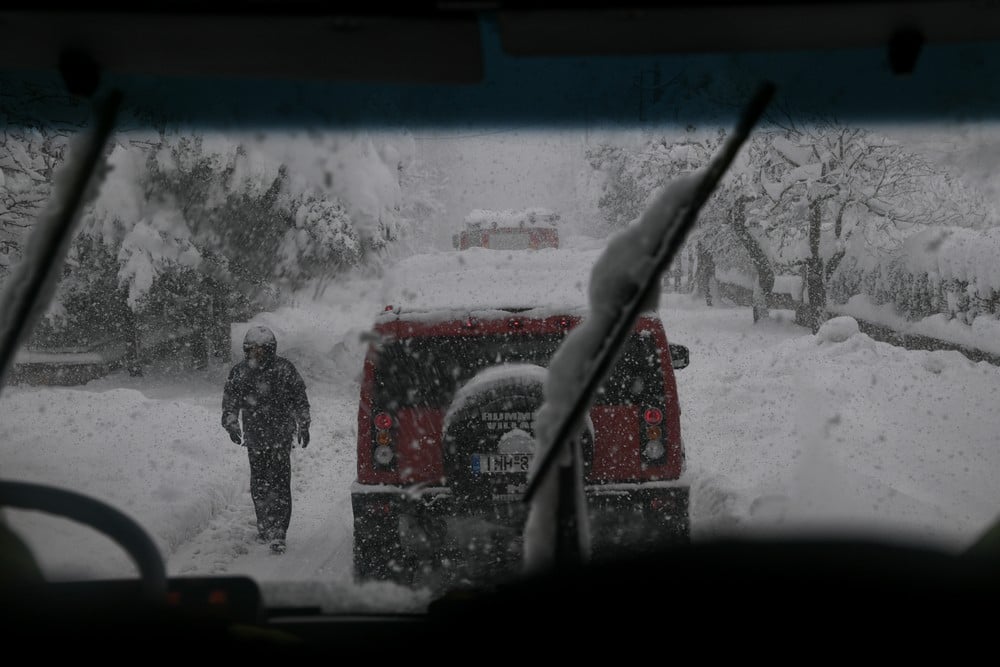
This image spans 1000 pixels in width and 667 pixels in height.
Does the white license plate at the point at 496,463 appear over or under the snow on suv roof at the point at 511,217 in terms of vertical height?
under

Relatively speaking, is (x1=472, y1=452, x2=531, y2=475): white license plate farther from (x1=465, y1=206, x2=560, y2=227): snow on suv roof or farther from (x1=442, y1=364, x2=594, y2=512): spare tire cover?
(x1=465, y1=206, x2=560, y2=227): snow on suv roof

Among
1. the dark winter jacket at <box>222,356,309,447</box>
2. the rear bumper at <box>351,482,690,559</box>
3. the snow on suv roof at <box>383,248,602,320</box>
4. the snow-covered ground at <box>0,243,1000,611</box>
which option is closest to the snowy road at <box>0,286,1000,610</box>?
the snow-covered ground at <box>0,243,1000,611</box>

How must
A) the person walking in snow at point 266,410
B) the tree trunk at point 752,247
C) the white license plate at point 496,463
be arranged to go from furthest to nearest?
the person walking in snow at point 266,410, the tree trunk at point 752,247, the white license plate at point 496,463

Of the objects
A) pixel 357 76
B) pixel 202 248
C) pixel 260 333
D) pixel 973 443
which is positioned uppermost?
pixel 202 248

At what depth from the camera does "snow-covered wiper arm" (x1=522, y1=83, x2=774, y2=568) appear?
4.91 ft

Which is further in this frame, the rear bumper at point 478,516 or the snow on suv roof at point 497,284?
the snow on suv roof at point 497,284

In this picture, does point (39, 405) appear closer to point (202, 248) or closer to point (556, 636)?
point (202, 248)

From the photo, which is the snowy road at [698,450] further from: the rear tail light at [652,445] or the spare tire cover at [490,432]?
the spare tire cover at [490,432]

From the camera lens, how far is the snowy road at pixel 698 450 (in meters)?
6.34

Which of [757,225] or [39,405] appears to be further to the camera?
[39,405]

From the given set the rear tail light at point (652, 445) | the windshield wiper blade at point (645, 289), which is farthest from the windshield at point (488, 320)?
the windshield wiper blade at point (645, 289)

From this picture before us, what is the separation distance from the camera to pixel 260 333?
24.2ft

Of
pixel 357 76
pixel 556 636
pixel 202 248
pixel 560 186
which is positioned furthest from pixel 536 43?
pixel 202 248

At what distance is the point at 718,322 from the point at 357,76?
12445 millimetres
